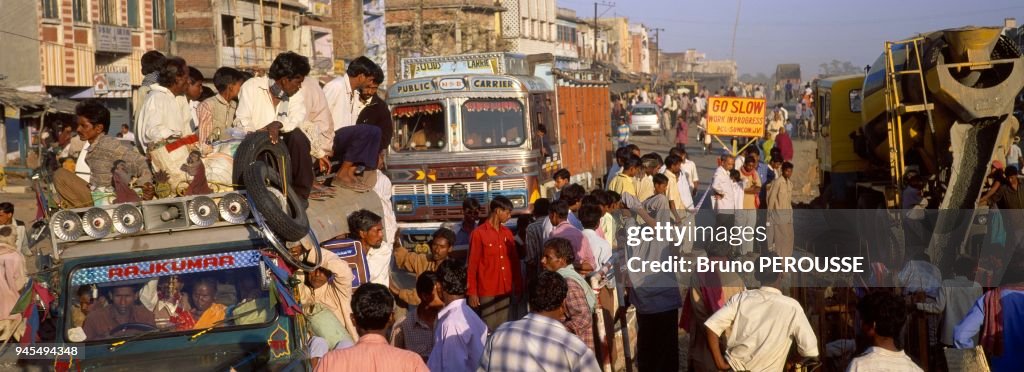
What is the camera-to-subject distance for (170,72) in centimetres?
895

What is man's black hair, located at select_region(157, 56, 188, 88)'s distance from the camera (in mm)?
8953

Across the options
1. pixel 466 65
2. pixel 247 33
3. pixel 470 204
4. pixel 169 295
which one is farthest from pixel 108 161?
pixel 247 33

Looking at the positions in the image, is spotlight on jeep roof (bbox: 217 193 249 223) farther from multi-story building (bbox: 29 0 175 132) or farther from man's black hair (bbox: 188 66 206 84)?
multi-story building (bbox: 29 0 175 132)

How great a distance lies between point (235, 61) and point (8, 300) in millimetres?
34896

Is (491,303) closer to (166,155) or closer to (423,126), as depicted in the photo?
(166,155)

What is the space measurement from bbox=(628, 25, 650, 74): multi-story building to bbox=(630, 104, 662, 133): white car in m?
58.5

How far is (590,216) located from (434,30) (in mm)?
51025

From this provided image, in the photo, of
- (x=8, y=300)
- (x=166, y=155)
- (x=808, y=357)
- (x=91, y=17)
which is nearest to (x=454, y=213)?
(x=8, y=300)

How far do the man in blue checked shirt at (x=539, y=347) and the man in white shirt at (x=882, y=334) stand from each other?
1483 mm

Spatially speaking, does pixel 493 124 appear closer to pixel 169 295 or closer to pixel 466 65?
pixel 466 65

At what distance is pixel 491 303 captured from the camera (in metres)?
9.97

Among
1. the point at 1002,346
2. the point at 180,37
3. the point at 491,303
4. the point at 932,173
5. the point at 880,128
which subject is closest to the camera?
the point at 1002,346

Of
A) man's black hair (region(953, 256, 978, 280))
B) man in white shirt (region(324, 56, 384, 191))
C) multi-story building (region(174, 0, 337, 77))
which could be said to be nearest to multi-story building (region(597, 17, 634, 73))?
multi-story building (region(174, 0, 337, 77))

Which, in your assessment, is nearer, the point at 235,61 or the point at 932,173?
the point at 932,173
